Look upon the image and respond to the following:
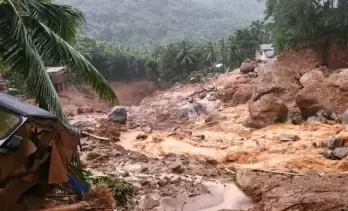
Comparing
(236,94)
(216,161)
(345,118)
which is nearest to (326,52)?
(236,94)

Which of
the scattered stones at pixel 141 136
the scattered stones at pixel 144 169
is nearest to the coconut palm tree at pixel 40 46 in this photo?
the scattered stones at pixel 144 169

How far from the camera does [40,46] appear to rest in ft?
26.8

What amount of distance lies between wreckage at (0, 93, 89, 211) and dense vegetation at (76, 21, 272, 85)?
29115 mm

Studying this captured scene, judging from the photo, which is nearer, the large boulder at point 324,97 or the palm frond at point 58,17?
the palm frond at point 58,17

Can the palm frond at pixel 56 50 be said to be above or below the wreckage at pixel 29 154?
above

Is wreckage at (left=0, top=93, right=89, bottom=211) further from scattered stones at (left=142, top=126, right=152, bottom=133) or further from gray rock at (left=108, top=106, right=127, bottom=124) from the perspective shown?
gray rock at (left=108, top=106, right=127, bottom=124)

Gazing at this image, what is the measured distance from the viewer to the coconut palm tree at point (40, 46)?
7215 mm

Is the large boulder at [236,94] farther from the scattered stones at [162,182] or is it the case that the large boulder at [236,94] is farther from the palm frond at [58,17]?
the palm frond at [58,17]

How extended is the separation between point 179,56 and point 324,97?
64.6ft

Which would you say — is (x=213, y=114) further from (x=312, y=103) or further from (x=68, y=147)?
(x=68, y=147)

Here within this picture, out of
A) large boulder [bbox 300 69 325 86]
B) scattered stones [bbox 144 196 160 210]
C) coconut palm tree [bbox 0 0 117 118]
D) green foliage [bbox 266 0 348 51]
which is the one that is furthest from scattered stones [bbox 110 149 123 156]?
green foliage [bbox 266 0 348 51]

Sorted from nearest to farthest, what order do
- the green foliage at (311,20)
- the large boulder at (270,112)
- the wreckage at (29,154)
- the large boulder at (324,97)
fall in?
the wreckage at (29,154) → the large boulder at (324,97) → the large boulder at (270,112) → the green foliage at (311,20)

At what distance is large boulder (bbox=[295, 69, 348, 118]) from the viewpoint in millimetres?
17156

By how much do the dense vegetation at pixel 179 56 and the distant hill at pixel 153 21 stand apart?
21225 mm
